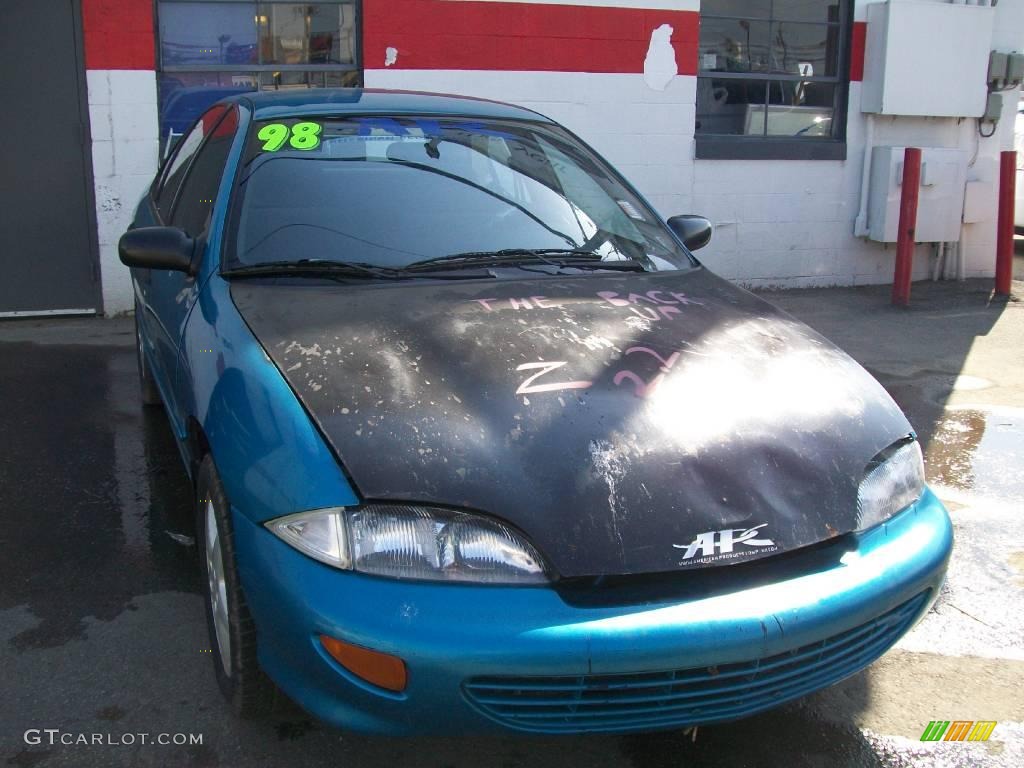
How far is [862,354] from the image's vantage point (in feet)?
22.1

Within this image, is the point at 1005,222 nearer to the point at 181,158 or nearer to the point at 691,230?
the point at 691,230

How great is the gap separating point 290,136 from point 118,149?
13.9ft

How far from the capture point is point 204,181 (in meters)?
3.77

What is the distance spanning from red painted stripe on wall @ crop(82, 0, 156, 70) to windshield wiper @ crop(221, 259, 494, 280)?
473 centimetres

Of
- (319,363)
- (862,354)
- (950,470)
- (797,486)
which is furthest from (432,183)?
(862,354)

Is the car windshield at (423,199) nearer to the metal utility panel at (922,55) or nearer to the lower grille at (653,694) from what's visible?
the lower grille at (653,694)

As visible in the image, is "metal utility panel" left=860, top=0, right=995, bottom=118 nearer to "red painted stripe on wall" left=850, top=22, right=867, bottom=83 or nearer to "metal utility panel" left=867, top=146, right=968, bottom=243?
"red painted stripe on wall" left=850, top=22, right=867, bottom=83

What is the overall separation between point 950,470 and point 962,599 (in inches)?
53.4

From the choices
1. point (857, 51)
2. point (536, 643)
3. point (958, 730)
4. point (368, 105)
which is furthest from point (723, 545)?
point (857, 51)

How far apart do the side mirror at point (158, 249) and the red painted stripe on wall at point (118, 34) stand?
14.6ft

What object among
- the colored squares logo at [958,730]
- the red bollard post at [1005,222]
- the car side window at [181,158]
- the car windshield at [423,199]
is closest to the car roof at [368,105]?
the car windshield at [423,199]

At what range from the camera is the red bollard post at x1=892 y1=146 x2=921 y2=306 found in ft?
26.9

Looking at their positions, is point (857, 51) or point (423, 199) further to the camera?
point (857, 51)

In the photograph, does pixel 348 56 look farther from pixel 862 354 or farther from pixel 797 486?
pixel 797 486
